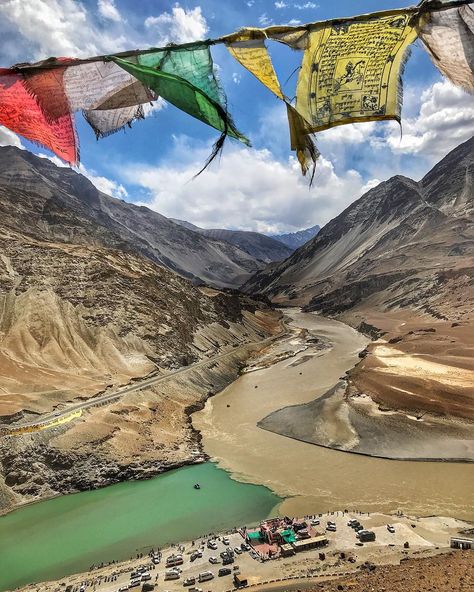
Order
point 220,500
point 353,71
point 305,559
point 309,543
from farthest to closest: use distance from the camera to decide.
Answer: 1. point 220,500
2. point 309,543
3. point 305,559
4. point 353,71

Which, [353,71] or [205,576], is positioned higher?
[353,71]

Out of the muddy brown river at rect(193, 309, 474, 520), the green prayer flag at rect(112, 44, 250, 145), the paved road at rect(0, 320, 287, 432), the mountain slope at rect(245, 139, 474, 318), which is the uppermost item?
the mountain slope at rect(245, 139, 474, 318)

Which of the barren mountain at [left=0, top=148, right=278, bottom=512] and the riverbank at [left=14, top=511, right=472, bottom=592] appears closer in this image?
the riverbank at [left=14, top=511, right=472, bottom=592]

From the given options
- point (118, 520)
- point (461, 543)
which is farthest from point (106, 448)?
point (461, 543)

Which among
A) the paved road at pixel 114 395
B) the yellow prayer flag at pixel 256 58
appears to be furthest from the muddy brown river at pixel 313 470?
the yellow prayer flag at pixel 256 58

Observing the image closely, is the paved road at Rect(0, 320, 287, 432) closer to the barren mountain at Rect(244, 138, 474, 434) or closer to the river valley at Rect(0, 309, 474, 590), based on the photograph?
the river valley at Rect(0, 309, 474, 590)

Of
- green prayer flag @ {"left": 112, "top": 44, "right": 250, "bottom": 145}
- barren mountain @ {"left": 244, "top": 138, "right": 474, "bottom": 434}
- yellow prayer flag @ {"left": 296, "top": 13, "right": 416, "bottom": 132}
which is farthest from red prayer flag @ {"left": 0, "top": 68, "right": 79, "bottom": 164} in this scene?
barren mountain @ {"left": 244, "top": 138, "right": 474, "bottom": 434}

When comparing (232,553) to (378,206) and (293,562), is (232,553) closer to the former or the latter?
(293,562)

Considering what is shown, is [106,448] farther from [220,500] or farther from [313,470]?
[313,470]
